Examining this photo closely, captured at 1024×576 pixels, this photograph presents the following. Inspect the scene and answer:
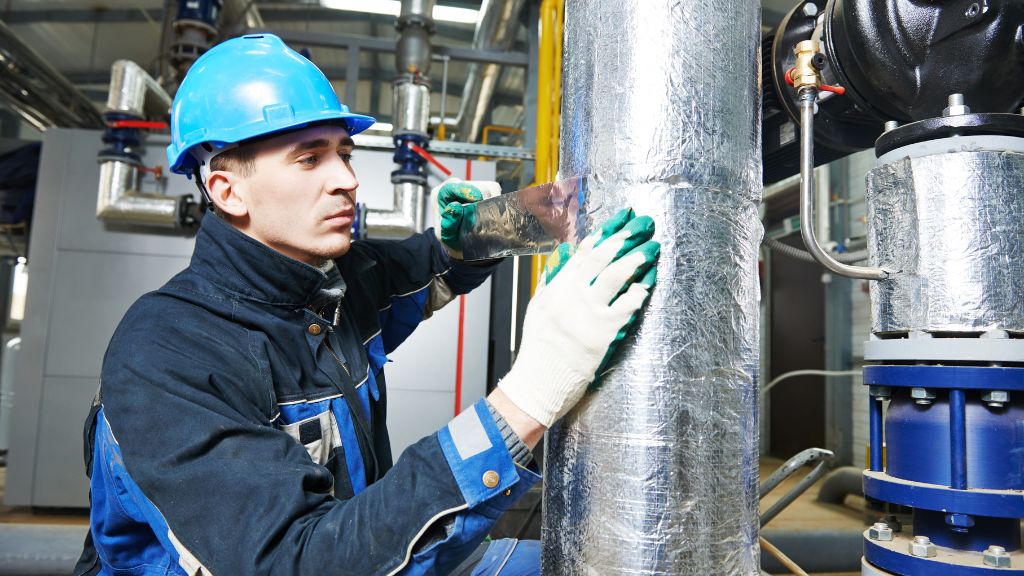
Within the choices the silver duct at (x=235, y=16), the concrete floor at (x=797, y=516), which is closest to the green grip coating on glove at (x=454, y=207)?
the concrete floor at (x=797, y=516)

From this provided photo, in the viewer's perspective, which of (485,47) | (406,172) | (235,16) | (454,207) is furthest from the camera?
(485,47)

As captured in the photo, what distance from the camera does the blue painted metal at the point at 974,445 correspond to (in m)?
0.75

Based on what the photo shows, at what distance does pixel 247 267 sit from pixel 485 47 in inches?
140

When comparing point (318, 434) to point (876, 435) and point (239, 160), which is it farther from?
point (876, 435)

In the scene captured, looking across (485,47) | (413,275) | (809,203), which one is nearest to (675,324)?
(809,203)

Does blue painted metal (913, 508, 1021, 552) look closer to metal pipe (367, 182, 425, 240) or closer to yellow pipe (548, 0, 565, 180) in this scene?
yellow pipe (548, 0, 565, 180)

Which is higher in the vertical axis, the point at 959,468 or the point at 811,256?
the point at 811,256

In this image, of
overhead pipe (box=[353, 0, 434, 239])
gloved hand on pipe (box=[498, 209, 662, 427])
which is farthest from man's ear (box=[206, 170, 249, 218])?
overhead pipe (box=[353, 0, 434, 239])

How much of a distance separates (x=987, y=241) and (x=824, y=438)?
5254 millimetres

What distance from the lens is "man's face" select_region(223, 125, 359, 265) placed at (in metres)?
1.08

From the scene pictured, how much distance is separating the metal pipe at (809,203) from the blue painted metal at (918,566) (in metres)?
0.34

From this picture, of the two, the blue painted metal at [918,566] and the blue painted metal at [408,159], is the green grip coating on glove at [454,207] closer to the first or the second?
the blue painted metal at [918,566]

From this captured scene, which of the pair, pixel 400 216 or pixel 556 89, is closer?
pixel 556 89

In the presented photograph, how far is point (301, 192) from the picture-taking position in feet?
3.55
